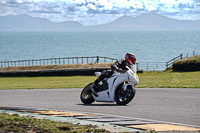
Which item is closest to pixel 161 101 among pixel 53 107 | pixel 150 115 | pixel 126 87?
pixel 126 87

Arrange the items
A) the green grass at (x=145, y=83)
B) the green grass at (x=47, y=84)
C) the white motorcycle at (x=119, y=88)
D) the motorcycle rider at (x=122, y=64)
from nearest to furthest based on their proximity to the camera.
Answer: the white motorcycle at (x=119, y=88), the motorcycle rider at (x=122, y=64), the green grass at (x=145, y=83), the green grass at (x=47, y=84)

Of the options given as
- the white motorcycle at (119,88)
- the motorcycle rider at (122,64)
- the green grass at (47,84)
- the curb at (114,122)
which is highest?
the motorcycle rider at (122,64)

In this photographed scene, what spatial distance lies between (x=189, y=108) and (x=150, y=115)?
4.94 feet

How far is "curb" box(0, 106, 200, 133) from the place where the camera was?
7047mm

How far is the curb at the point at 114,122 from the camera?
705 centimetres

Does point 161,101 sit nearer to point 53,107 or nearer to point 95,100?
point 95,100

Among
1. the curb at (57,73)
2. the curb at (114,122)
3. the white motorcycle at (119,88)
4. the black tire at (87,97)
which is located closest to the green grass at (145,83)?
the curb at (57,73)

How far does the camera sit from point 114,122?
7.90 m

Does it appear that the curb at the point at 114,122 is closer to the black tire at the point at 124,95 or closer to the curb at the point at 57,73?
the black tire at the point at 124,95

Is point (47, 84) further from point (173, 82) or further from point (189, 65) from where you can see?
point (189, 65)

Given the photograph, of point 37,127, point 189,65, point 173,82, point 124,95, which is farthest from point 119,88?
point 189,65

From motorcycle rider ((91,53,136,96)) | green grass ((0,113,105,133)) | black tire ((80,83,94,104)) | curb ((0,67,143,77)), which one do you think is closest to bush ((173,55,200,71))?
curb ((0,67,143,77))

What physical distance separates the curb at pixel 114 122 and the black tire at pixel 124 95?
5.06 ft

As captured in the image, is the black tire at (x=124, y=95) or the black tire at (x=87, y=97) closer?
the black tire at (x=124, y=95)
